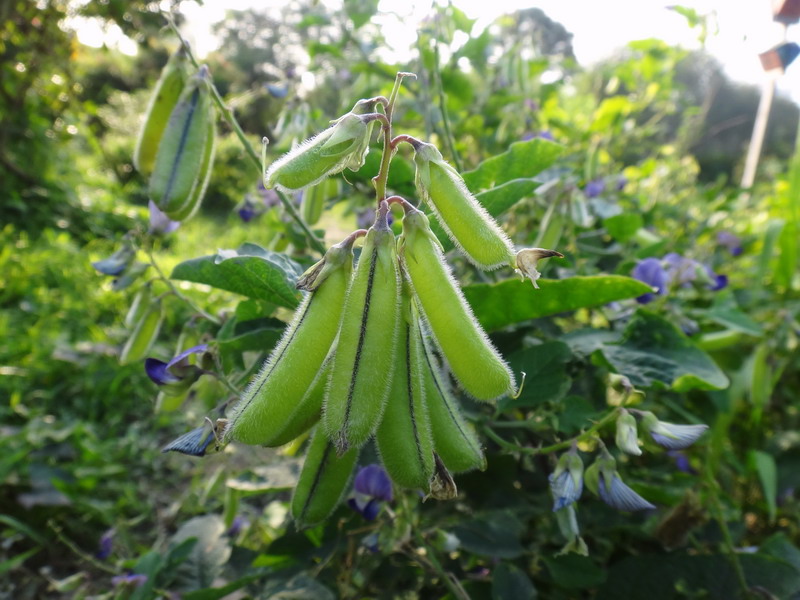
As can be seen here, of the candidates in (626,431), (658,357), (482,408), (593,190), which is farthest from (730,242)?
(626,431)

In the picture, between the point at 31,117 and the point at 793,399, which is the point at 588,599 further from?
the point at 31,117

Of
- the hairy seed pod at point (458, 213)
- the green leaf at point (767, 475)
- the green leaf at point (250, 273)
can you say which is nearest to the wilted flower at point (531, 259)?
the hairy seed pod at point (458, 213)

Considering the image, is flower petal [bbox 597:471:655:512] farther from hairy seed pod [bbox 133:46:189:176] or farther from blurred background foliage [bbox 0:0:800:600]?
hairy seed pod [bbox 133:46:189:176]

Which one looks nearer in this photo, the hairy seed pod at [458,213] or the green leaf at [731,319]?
the hairy seed pod at [458,213]

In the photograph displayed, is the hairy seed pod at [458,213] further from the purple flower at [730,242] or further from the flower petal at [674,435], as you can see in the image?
the purple flower at [730,242]

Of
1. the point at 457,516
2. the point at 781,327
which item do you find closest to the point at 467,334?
the point at 457,516

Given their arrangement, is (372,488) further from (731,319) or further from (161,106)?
(731,319)
